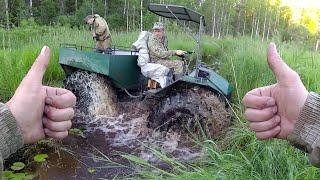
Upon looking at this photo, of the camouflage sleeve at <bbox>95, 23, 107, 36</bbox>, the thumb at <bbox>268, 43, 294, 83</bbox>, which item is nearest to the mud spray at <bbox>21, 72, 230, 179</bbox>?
the camouflage sleeve at <bbox>95, 23, 107, 36</bbox>

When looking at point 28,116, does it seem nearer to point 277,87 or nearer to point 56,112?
point 56,112

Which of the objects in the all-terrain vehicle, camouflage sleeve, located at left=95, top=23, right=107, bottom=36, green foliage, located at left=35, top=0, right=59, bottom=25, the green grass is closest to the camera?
the green grass

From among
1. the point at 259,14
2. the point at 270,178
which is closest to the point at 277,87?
the point at 270,178

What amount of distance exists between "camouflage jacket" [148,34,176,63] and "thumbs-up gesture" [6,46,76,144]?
5.39 metres

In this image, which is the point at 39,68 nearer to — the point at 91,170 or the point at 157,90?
the point at 91,170

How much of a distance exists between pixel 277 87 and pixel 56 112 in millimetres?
1050

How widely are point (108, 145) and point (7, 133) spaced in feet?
15.7

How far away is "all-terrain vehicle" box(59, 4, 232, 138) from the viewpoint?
6.41 meters

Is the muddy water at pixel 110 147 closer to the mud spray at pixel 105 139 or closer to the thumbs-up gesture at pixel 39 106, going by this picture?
the mud spray at pixel 105 139

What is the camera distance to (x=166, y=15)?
7664 millimetres

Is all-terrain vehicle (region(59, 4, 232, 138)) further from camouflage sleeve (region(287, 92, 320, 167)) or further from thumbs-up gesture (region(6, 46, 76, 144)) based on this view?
thumbs-up gesture (region(6, 46, 76, 144))

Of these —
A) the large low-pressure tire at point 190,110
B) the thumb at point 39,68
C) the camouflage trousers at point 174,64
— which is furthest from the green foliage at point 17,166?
the camouflage trousers at point 174,64

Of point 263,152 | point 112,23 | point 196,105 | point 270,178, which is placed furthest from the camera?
point 112,23

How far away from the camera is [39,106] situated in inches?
76.2
